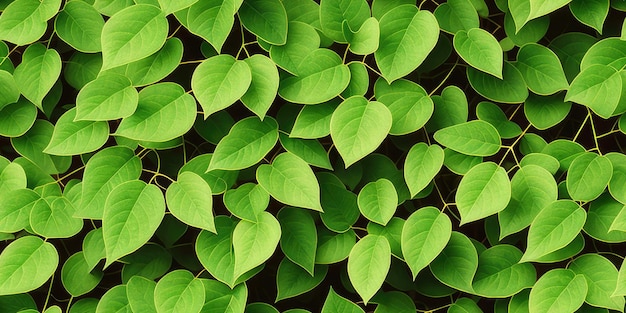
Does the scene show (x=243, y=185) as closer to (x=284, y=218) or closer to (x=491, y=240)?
(x=284, y=218)

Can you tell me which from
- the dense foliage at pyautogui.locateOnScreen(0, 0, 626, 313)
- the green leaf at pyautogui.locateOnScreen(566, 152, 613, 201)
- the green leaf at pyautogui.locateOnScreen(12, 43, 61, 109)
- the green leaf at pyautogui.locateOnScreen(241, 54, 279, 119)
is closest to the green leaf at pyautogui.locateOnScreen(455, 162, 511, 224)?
the dense foliage at pyautogui.locateOnScreen(0, 0, 626, 313)

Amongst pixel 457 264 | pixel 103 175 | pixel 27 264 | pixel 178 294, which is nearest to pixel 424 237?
pixel 457 264

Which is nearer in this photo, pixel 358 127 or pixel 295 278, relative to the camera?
pixel 358 127

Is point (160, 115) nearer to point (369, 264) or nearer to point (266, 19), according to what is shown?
point (266, 19)

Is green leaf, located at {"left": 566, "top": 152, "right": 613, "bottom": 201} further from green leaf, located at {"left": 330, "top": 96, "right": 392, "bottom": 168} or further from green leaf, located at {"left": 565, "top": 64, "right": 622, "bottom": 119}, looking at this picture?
green leaf, located at {"left": 330, "top": 96, "right": 392, "bottom": 168}

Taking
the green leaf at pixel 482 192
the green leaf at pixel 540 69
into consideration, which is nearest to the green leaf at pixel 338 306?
the green leaf at pixel 482 192

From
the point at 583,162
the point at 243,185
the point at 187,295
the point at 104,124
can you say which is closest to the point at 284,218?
the point at 243,185
